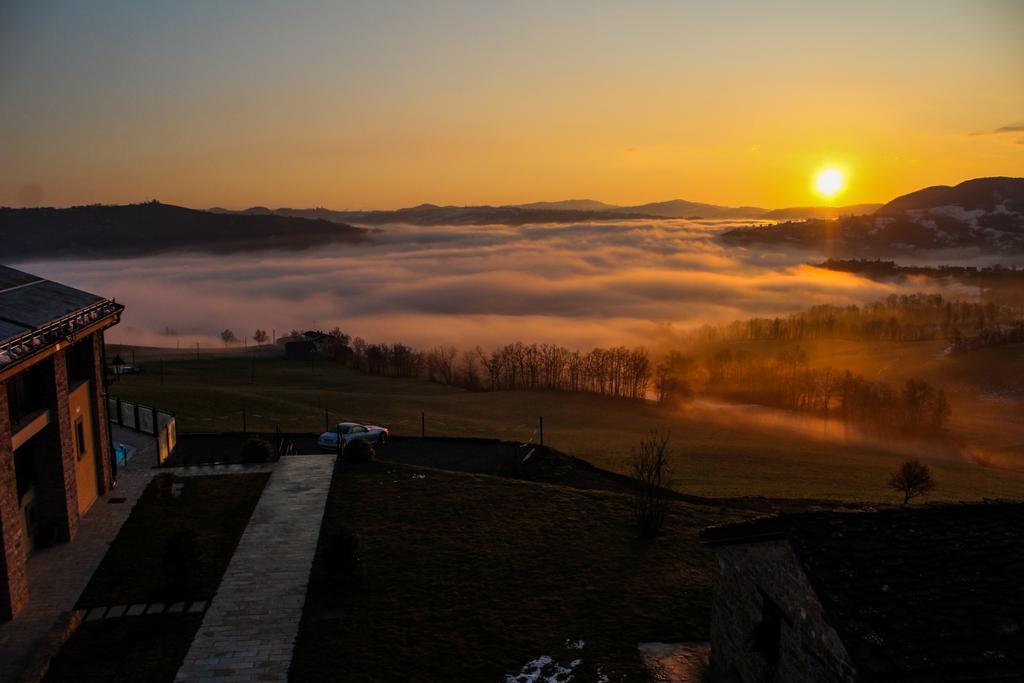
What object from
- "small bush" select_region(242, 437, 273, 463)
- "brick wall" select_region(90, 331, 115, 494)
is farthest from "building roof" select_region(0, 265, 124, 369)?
"small bush" select_region(242, 437, 273, 463)

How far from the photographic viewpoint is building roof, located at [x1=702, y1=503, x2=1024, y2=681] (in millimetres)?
12500

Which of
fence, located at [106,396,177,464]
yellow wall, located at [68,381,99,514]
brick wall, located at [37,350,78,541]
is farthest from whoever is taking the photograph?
fence, located at [106,396,177,464]

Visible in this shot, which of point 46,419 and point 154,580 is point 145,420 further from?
point 154,580

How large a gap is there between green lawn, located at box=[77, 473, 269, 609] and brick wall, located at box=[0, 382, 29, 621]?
176 centimetres

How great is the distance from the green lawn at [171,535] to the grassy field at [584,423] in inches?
872

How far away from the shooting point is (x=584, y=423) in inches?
3659

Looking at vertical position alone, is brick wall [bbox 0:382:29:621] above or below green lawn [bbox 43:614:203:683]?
above

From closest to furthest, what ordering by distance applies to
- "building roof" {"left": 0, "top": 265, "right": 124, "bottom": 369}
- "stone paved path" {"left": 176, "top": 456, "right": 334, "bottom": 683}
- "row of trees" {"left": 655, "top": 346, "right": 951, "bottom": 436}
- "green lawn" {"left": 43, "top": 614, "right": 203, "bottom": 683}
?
"green lawn" {"left": 43, "top": 614, "right": 203, "bottom": 683}
"stone paved path" {"left": 176, "top": 456, "right": 334, "bottom": 683}
"building roof" {"left": 0, "top": 265, "right": 124, "bottom": 369}
"row of trees" {"left": 655, "top": 346, "right": 951, "bottom": 436}

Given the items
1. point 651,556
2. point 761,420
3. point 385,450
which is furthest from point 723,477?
point 761,420

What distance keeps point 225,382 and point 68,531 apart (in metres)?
86.0

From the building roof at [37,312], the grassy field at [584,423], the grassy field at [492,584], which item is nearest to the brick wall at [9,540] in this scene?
the building roof at [37,312]

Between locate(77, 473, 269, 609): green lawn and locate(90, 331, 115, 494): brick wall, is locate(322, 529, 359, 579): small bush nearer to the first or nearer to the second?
locate(77, 473, 269, 609): green lawn

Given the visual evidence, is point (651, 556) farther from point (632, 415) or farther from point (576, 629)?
point (632, 415)

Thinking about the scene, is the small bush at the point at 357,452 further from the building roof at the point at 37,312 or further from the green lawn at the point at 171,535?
the building roof at the point at 37,312
